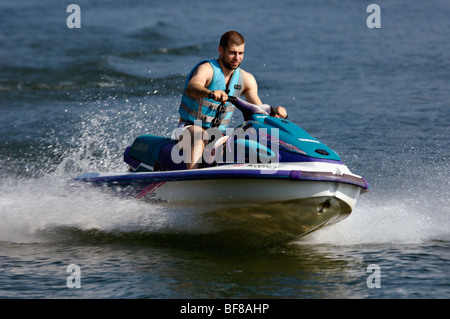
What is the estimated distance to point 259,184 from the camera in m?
5.32

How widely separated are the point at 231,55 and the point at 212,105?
462 millimetres

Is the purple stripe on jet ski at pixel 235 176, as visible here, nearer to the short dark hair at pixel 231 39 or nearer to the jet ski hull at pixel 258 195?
the jet ski hull at pixel 258 195

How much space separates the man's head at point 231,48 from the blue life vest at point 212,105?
4.2 inches

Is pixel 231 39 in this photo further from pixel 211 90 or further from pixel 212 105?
pixel 212 105

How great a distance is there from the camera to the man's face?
588 centimetres

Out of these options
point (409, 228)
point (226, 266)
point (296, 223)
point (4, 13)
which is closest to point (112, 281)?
point (226, 266)

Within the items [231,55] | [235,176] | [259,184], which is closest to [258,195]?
[259,184]

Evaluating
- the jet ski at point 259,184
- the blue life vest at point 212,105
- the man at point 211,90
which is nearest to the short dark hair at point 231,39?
the man at point 211,90

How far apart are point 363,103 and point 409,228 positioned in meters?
6.18

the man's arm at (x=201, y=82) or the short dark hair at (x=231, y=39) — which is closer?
the man's arm at (x=201, y=82)

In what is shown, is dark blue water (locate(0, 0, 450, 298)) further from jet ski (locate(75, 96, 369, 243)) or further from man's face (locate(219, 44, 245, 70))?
man's face (locate(219, 44, 245, 70))

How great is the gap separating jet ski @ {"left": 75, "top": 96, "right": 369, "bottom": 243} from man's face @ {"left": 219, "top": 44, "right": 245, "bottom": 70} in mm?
370

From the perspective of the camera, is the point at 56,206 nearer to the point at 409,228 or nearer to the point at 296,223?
the point at 296,223

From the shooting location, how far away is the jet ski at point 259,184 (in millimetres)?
5301
